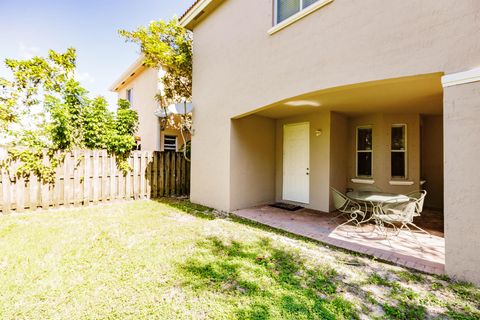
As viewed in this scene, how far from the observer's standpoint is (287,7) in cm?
560

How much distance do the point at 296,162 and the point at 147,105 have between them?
986 cm

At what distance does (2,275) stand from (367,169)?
9042 millimetres

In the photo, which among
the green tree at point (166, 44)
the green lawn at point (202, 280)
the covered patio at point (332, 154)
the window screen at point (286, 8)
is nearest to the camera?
the green lawn at point (202, 280)

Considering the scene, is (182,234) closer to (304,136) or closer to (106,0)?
(304,136)

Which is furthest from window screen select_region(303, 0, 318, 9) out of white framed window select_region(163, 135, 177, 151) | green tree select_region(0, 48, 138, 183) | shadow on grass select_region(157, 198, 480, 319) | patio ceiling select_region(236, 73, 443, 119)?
white framed window select_region(163, 135, 177, 151)

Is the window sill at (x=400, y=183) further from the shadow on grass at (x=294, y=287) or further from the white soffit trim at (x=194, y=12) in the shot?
the white soffit trim at (x=194, y=12)

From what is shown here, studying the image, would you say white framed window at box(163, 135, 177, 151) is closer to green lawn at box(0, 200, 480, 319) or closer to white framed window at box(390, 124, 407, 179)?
green lawn at box(0, 200, 480, 319)

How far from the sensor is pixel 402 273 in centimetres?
349

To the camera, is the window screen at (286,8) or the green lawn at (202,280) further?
the window screen at (286,8)

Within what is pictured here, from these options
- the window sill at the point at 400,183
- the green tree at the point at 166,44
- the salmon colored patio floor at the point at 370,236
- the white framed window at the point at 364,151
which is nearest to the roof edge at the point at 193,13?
the green tree at the point at 166,44

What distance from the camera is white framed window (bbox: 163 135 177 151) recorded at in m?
12.8

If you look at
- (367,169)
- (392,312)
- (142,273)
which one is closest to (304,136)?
(367,169)

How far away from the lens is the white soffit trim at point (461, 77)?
303cm

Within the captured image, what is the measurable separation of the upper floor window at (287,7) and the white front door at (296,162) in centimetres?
337
